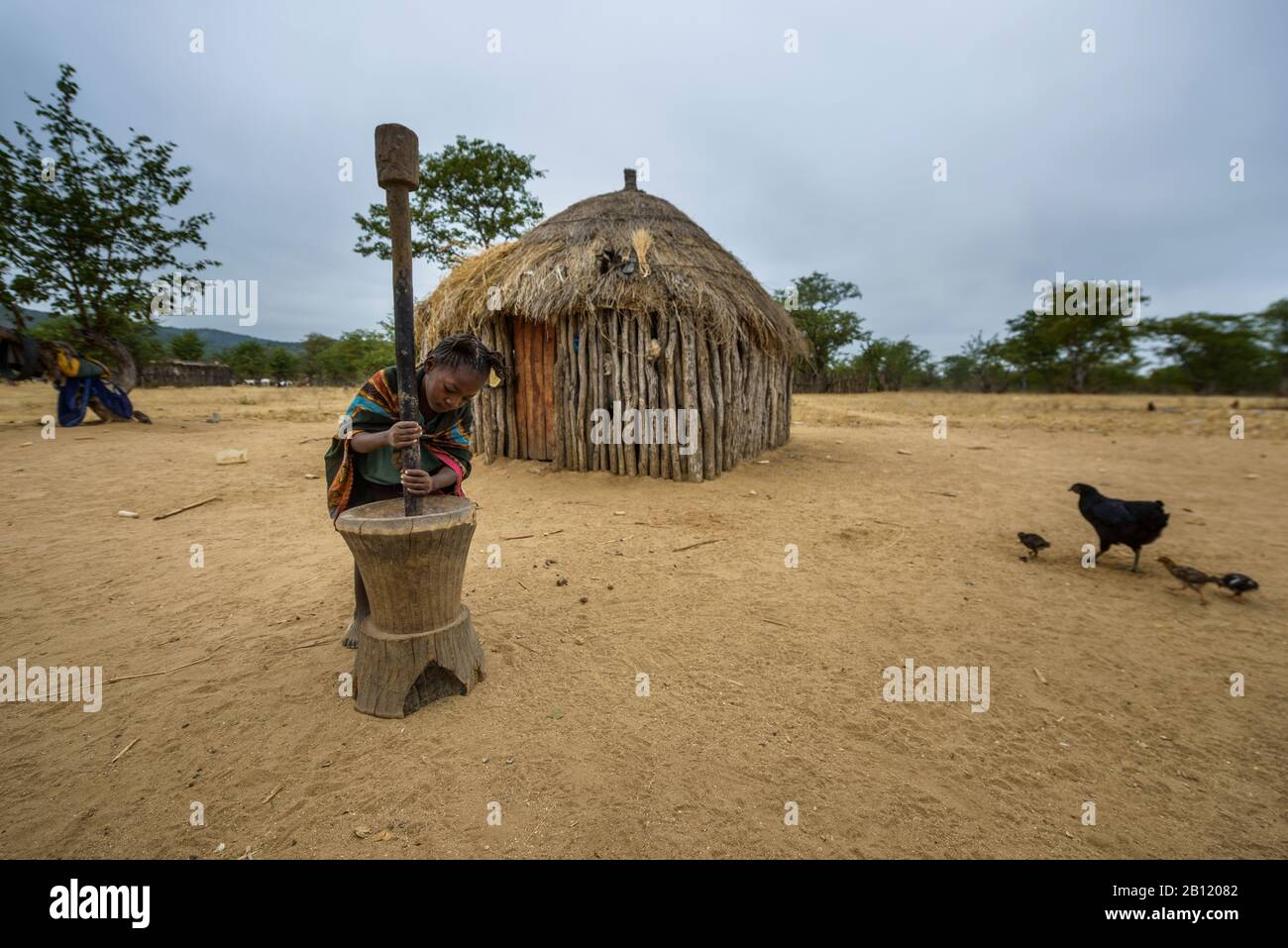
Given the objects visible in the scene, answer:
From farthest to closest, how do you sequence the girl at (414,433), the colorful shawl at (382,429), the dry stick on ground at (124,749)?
the colorful shawl at (382,429), the girl at (414,433), the dry stick on ground at (124,749)

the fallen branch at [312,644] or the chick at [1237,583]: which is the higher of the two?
the chick at [1237,583]

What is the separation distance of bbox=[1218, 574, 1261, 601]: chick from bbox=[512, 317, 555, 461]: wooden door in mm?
6539

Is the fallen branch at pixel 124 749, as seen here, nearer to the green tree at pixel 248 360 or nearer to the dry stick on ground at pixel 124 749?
the dry stick on ground at pixel 124 749

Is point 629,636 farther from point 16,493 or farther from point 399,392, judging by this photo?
point 16,493

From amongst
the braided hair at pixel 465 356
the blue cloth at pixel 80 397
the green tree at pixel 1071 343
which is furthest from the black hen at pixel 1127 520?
the green tree at pixel 1071 343

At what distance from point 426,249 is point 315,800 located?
20.5m

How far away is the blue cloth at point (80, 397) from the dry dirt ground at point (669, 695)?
21.2 feet

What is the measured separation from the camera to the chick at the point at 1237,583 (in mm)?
3402

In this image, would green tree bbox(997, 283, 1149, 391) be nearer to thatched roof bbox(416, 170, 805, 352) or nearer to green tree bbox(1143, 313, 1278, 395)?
green tree bbox(1143, 313, 1278, 395)

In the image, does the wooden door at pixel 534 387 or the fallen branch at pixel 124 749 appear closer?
the fallen branch at pixel 124 749

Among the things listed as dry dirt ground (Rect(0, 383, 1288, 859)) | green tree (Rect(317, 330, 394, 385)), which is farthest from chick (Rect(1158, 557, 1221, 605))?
green tree (Rect(317, 330, 394, 385))

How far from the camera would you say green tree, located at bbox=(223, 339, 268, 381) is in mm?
40831

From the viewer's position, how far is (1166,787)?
1944 mm
